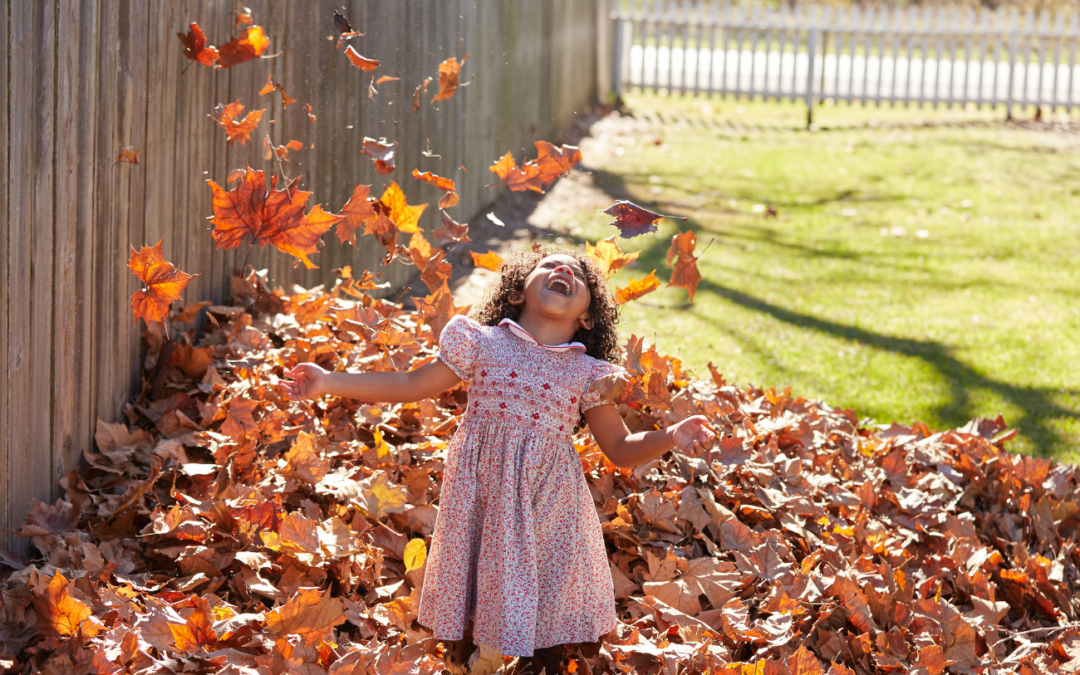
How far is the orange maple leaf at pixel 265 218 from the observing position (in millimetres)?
2533

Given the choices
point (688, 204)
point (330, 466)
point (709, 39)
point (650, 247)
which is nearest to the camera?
point (330, 466)

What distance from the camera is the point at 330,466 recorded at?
2975mm

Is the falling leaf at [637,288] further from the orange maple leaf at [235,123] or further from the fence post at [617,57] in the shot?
the fence post at [617,57]

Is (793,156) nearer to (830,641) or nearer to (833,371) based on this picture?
(833,371)

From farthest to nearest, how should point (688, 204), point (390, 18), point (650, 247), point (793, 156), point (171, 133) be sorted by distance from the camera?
1. point (793, 156)
2. point (688, 204)
3. point (650, 247)
4. point (390, 18)
5. point (171, 133)

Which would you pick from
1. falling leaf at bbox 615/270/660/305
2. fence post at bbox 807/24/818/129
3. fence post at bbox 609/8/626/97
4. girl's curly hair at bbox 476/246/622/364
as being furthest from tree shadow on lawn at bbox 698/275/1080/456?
fence post at bbox 609/8/626/97

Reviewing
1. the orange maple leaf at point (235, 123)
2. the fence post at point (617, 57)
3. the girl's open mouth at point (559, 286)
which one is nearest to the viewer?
the girl's open mouth at point (559, 286)

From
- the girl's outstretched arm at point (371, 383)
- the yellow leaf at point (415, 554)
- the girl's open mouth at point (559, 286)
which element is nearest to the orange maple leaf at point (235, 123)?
the girl's outstretched arm at point (371, 383)

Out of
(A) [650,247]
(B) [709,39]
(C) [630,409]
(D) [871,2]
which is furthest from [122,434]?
(D) [871,2]

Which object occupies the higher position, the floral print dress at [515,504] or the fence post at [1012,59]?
the fence post at [1012,59]

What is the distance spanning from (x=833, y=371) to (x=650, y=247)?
2.14 m

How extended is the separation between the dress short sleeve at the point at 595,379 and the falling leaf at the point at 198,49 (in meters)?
1.73

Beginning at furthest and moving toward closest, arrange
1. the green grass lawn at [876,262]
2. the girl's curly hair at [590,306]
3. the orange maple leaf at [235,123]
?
the green grass lawn at [876,262] < the orange maple leaf at [235,123] < the girl's curly hair at [590,306]

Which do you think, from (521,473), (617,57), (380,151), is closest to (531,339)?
(521,473)
